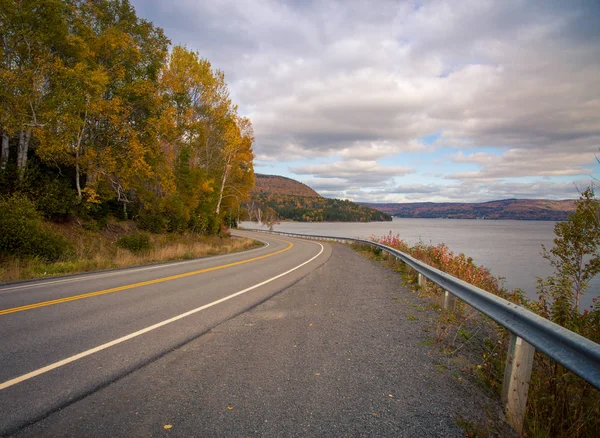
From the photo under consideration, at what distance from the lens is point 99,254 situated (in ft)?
48.3

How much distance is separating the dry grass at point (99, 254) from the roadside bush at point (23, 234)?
1.28ft

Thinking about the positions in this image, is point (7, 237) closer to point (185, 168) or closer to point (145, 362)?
point (145, 362)

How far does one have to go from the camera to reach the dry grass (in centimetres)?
1100

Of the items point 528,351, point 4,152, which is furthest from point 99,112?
point 528,351

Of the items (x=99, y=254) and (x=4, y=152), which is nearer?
(x=99, y=254)

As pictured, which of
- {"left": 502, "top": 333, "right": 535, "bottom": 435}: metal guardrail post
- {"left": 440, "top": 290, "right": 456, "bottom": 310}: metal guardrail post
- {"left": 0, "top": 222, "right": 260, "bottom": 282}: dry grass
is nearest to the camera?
{"left": 502, "top": 333, "right": 535, "bottom": 435}: metal guardrail post

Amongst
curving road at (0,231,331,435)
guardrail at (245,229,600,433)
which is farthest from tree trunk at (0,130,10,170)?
guardrail at (245,229,600,433)

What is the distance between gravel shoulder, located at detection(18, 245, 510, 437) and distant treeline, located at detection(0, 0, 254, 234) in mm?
13321

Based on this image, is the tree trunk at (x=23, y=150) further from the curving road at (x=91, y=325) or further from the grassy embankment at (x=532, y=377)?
the grassy embankment at (x=532, y=377)

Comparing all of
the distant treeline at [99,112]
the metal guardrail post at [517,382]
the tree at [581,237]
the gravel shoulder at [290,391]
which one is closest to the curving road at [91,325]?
the gravel shoulder at [290,391]

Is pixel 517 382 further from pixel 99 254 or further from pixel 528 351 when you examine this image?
pixel 99 254

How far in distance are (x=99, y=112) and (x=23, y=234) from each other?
685cm

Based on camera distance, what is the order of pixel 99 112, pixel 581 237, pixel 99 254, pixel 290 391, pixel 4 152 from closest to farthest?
pixel 290 391 < pixel 581 237 < pixel 99 254 < pixel 4 152 < pixel 99 112

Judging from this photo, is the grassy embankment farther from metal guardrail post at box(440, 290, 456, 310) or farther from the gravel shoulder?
the gravel shoulder
